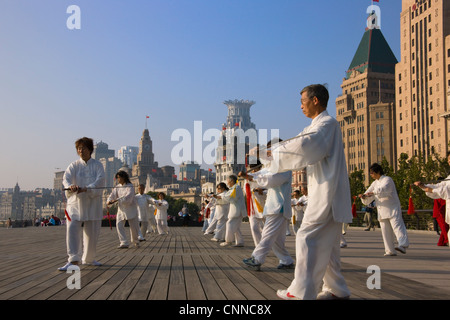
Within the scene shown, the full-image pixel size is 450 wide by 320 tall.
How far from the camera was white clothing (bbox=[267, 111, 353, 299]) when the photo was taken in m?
4.89

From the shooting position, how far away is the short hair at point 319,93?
545 cm

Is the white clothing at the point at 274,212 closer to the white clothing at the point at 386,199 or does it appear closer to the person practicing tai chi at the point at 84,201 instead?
the person practicing tai chi at the point at 84,201

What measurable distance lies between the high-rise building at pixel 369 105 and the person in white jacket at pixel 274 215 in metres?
97.3

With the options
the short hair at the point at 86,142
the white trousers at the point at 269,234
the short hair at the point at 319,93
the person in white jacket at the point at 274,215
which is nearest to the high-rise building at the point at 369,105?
the person in white jacket at the point at 274,215

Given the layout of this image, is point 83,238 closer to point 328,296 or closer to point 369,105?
point 328,296

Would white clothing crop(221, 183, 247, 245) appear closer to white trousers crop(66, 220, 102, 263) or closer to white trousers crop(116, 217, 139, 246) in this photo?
white trousers crop(116, 217, 139, 246)

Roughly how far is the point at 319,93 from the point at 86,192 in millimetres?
5039

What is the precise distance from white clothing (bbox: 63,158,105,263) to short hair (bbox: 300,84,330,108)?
471 centimetres

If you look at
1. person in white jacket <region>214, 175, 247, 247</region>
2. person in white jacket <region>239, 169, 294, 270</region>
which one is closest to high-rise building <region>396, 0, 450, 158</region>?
person in white jacket <region>214, 175, 247, 247</region>

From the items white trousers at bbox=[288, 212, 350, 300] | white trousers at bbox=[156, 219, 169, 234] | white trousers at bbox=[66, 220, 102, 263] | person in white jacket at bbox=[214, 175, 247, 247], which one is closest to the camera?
white trousers at bbox=[288, 212, 350, 300]

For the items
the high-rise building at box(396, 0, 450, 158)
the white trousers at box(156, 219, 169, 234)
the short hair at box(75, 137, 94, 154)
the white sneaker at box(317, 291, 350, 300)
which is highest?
the high-rise building at box(396, 0, 450, 158)

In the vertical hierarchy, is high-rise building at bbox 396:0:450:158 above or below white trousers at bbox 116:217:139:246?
above
